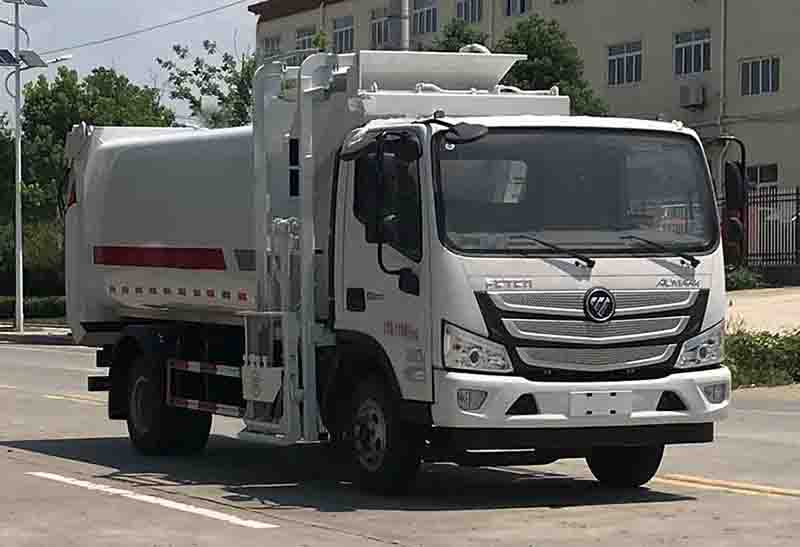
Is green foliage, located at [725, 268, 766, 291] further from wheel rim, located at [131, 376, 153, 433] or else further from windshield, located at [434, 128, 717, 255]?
windshield, located at [434, 128, 717, 255]

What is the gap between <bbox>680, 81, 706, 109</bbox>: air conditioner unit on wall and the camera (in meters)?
50.4

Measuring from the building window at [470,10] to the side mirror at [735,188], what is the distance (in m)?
47.7

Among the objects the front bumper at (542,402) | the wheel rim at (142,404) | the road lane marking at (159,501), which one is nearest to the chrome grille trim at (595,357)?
the front bumper at (542,402)

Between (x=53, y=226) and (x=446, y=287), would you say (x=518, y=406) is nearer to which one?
(x=446, y=287)

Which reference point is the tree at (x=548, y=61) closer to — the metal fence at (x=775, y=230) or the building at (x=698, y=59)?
the building at (x=698, y=59)

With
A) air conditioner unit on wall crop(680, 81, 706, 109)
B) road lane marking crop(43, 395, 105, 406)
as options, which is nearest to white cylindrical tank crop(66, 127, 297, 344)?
road lane marking crop(43, 395, 105, 406)

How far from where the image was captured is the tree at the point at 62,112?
206 ft

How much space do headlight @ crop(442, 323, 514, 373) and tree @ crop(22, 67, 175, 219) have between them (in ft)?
167

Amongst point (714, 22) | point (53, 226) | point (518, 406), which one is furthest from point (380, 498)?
point (53, 226)

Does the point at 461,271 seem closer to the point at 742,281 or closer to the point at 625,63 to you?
the point at 742,281

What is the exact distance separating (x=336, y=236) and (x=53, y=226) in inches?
2078

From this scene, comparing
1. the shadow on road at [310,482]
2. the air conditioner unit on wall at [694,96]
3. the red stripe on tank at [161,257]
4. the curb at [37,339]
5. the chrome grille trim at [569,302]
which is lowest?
the curb at [37,339]

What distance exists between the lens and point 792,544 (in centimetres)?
1026

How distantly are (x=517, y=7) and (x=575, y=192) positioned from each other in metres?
47.3
